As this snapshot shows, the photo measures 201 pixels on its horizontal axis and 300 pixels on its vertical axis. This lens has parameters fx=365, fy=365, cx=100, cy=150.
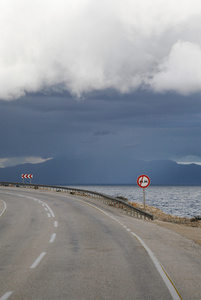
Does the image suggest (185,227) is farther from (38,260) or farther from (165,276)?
(165,276)

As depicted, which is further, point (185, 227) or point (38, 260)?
point (185, 227)

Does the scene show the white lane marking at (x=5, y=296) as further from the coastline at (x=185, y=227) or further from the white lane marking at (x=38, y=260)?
the coastline at (x=185, y=227)

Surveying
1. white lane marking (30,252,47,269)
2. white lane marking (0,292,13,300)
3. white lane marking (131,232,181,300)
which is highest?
white lane marking (30,252,47,269)

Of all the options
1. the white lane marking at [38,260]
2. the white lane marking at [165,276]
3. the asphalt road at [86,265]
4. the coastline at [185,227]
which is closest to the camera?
the white lane marking at [165,276]

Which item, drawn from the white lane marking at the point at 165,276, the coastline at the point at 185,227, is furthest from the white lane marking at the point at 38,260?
the coastline at the point at 185,227

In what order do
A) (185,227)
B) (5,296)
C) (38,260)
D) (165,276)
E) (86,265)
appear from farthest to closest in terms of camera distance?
(185,227) → (38,260) → (86,265) → (165,276) → (5,296)

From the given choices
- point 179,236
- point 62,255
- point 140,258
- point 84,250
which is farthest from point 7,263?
point 179,236

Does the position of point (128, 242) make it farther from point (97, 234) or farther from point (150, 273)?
point (150, 273)

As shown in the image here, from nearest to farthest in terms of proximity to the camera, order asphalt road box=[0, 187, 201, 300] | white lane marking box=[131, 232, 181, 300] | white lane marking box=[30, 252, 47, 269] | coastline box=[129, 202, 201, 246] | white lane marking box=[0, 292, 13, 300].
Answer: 1. white lane marking box=[0, 292, 13, 300]
2. white lane marking box=[131, 232, 181, 300]
3. asphalt road box=[0, 187, 201, 300]
4. white lane marking box=[30, 252, 47, 269]
5. coastline box=[129, 202, 201, 246]

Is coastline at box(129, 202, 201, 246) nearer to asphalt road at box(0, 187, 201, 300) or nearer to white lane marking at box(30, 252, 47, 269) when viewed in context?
asphalt road at box(0, 187, 201, 300)

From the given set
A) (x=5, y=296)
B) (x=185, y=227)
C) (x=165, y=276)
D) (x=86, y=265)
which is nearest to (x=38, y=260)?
(x=86, y=265)

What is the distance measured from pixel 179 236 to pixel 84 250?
234 inches

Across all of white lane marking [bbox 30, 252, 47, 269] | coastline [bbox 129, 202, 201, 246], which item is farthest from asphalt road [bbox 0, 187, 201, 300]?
coastline [bbox 129, 202, 201, 246]

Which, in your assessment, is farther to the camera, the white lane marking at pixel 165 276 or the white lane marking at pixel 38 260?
the white lane marking at pixel 38 260
